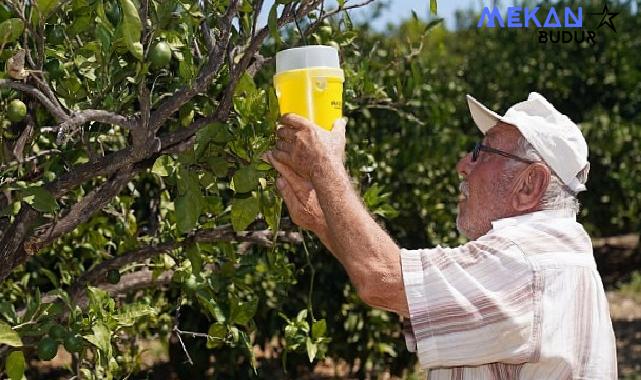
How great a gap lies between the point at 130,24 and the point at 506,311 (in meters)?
0.96

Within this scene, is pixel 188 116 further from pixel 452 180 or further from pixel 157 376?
pixel 157 376

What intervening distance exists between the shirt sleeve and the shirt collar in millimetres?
168

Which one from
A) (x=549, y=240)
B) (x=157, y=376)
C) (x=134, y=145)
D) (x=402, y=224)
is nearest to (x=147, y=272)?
(x=134, y=145)

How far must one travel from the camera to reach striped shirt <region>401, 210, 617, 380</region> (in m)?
1.96

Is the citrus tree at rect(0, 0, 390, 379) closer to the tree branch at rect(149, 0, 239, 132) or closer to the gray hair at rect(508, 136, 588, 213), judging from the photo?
the tree branch at rect(149, 0, 239, 132)

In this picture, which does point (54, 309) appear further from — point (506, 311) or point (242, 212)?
point (506, 311)

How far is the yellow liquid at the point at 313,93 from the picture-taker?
202cm

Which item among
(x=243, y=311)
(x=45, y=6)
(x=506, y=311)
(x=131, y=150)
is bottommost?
(x=243, y=311)

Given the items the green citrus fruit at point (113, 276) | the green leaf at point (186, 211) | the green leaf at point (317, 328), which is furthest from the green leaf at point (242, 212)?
the green citrus fruit at point (113, 276)

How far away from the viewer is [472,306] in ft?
6.41

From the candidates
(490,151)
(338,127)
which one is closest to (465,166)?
(490,151)

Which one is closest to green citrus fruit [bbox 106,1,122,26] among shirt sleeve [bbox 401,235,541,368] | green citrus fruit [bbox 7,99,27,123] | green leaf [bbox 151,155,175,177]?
green citrus fruit [bbox 7,99,27,123]

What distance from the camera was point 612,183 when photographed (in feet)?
32.3

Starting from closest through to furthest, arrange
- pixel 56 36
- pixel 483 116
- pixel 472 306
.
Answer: pixel 472 306
pixel 483 116
pixel 56 36
